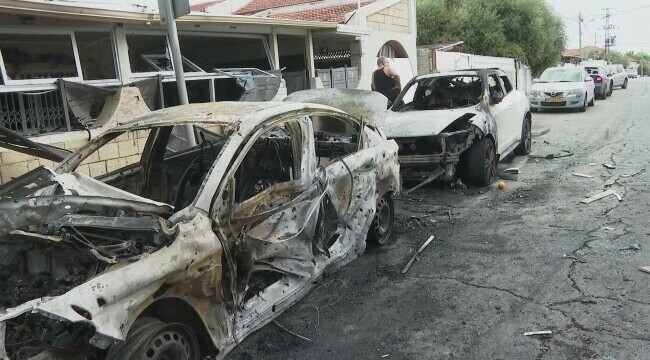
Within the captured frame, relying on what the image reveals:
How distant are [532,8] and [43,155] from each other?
27.6m

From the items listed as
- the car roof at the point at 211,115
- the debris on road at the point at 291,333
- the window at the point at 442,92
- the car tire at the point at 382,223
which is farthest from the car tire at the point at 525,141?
the debris on road at the point at 291,333

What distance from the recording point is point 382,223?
18.1ft

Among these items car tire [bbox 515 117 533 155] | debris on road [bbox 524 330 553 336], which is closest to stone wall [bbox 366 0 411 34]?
car tire [bbox 515 117 533 155]

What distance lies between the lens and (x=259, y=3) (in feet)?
72.5

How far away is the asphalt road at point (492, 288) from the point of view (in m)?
3.54

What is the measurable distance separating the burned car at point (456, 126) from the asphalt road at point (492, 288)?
0.46m

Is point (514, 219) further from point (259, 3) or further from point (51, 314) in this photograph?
point (259, 3)

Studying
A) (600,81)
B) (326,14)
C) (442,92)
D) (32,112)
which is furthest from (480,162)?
(600,81)

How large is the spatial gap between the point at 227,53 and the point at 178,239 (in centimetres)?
1225

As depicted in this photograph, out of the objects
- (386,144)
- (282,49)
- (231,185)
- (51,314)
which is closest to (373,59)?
(282,49)

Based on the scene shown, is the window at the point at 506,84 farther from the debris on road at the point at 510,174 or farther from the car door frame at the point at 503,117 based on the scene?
the debris on road at the point at 510,174

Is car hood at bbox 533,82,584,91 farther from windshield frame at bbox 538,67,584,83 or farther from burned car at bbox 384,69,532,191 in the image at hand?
burned car at bbox 384,69,532,191

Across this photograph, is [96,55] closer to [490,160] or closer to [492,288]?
[490,160]

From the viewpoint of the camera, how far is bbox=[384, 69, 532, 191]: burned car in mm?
7468
